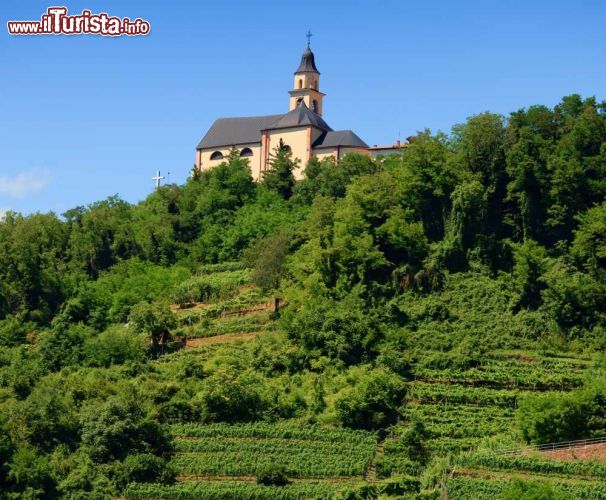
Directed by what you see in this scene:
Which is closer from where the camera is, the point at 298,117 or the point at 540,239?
the point at 540,239

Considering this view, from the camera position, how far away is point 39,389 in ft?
166

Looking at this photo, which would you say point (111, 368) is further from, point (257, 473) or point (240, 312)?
point (257, 473)

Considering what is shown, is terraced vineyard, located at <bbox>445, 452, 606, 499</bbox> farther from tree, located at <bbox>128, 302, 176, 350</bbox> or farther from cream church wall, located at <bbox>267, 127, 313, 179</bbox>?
cream church wall, located at <bbox>267, 127, 313, 179</bbox>

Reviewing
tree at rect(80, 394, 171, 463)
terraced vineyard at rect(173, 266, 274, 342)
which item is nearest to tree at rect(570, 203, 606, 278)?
terraced vineyard at rect(173, 266, 274, 342)

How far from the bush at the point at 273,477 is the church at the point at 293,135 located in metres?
33.7

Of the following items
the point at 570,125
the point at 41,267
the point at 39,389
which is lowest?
the point at 39,389

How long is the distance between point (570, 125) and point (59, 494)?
29.6 m

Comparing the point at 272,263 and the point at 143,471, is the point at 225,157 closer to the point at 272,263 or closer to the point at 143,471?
the point at 272,263

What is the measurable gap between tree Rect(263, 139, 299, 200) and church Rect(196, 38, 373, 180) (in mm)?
1301

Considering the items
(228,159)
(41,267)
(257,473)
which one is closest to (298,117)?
(228,159)

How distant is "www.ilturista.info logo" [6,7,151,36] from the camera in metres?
45.6

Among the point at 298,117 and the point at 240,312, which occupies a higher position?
the point at 298,117

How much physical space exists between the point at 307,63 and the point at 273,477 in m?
43.9

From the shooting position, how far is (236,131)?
84062mm
